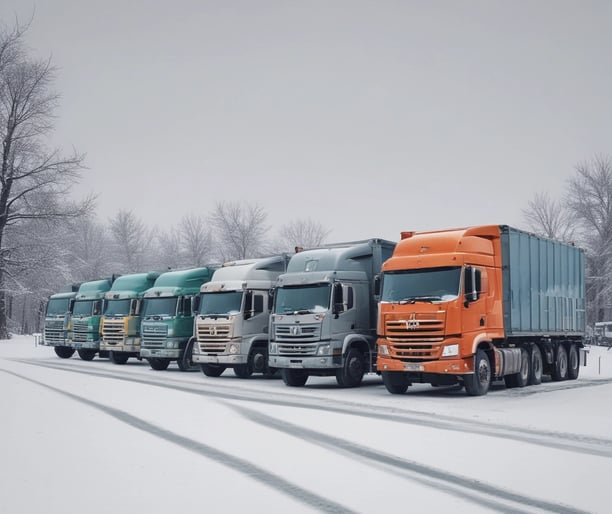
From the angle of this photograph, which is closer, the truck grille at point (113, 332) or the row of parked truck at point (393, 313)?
the row of parked truck at point (393, 313)

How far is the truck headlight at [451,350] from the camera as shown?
1739 centimetres

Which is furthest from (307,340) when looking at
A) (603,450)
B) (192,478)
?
(192,478)

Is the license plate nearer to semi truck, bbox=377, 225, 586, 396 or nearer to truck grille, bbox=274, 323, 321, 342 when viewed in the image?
semi truck, bbox=377, 225, 586, 396

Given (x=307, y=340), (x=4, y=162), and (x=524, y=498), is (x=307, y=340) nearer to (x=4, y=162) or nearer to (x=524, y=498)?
(x=524, y=498)

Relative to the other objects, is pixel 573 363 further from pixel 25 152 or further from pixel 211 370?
pixel 25 152

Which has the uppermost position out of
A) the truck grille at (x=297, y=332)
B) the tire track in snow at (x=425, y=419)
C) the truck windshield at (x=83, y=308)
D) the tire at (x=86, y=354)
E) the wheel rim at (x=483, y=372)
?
the truck windshield at (x=83, y=308)

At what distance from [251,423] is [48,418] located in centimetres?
364

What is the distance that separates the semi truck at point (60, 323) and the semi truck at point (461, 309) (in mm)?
22365

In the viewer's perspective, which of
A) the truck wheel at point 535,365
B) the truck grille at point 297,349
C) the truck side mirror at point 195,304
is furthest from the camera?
the truck side mirror at point 195,304

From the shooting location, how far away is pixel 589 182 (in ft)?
218

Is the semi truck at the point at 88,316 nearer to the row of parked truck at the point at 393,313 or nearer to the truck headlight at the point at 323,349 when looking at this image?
the row of parked truck at the point at 393,313

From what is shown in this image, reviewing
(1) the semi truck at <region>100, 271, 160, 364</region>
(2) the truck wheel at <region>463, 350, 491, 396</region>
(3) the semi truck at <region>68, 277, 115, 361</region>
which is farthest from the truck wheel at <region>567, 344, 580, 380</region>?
(3) the semi truck at <region>68, 277, 115, 361</region>

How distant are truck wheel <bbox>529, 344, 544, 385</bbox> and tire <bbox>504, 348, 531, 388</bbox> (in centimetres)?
26

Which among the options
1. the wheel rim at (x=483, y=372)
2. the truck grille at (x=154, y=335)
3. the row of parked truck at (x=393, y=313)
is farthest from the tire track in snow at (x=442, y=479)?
the truck grille at (x=154, y=335)
